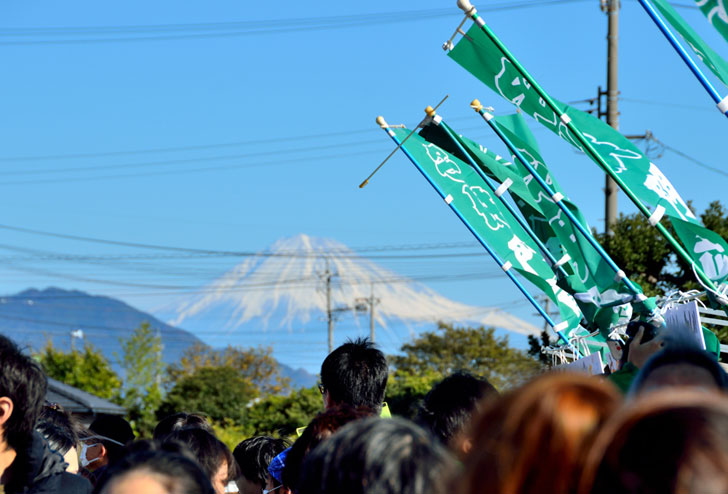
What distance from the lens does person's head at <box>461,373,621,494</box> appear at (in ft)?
3.84

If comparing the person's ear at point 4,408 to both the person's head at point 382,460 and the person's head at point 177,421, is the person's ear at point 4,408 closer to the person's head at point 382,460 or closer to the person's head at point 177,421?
the person's head at point 382,460

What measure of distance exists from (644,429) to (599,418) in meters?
0.08

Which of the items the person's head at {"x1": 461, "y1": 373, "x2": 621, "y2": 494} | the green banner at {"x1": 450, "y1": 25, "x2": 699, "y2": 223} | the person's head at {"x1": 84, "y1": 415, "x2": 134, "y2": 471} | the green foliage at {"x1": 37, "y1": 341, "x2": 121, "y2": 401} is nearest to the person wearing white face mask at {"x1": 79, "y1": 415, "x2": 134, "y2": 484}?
the person's head at {"x1": 84, "y1": 415, "x2": 134, "y2": 471}

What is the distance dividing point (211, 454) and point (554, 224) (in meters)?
5.82

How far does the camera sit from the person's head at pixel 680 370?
2.00 metres

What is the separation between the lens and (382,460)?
62.4 inches

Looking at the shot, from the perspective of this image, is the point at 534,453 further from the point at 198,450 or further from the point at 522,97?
the point at 522,97

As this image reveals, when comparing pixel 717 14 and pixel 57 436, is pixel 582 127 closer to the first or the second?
pixel 717 14

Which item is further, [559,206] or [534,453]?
[559,206]

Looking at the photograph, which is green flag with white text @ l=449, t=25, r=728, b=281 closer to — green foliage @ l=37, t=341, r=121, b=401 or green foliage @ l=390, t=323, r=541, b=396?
green foliage @ l=37, t=341, r=121, b=401

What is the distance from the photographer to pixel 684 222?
715cm

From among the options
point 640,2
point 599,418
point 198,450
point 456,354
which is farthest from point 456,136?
point 456,354

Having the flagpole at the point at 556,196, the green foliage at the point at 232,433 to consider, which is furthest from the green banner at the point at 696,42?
the green foliage at the point at 232,433

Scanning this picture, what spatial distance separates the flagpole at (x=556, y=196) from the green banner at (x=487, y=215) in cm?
85
